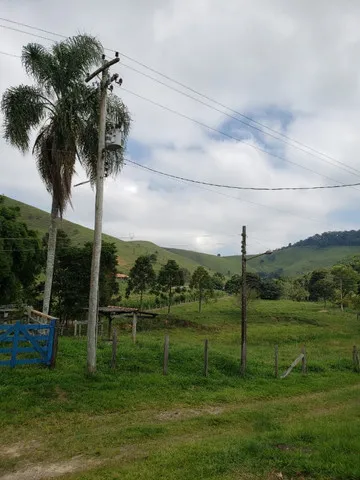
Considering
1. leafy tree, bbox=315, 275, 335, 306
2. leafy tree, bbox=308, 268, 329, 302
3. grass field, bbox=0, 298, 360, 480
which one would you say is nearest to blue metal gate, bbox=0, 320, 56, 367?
grass field, bbox=0, 298, 360, 480

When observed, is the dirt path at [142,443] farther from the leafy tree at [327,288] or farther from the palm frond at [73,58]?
the leafy tree at [327,288]

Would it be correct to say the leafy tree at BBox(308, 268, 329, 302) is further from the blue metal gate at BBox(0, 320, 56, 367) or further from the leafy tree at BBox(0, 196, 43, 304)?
the blue metal gate at BBox(0, 320, 56, 367)

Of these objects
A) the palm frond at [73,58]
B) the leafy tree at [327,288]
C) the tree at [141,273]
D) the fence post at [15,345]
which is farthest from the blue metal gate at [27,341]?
the leafy tree at [327,288]

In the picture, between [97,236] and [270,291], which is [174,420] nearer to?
[97,236]

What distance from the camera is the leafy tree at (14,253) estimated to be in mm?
25272

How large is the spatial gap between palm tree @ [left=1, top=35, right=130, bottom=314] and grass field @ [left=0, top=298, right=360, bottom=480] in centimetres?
654

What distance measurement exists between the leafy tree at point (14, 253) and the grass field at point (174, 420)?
30.0ft

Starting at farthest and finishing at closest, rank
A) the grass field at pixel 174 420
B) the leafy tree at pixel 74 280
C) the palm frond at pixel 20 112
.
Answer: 1. the leafy tree at pixel 74 280
2. the palm frond at pixel 20 112
3. the grass field at pixel 174 420

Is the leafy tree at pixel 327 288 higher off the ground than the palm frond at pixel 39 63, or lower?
lower

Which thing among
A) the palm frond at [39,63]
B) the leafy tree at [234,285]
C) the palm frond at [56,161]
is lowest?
the leafy tree at [234,285]

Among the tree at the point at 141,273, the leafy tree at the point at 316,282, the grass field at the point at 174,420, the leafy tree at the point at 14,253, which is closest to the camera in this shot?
the grass field at the point at 174,420

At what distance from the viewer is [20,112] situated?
1755 centimetres

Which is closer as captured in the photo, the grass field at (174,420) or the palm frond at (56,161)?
the grass field at (174,420)

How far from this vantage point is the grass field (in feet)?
23.5
